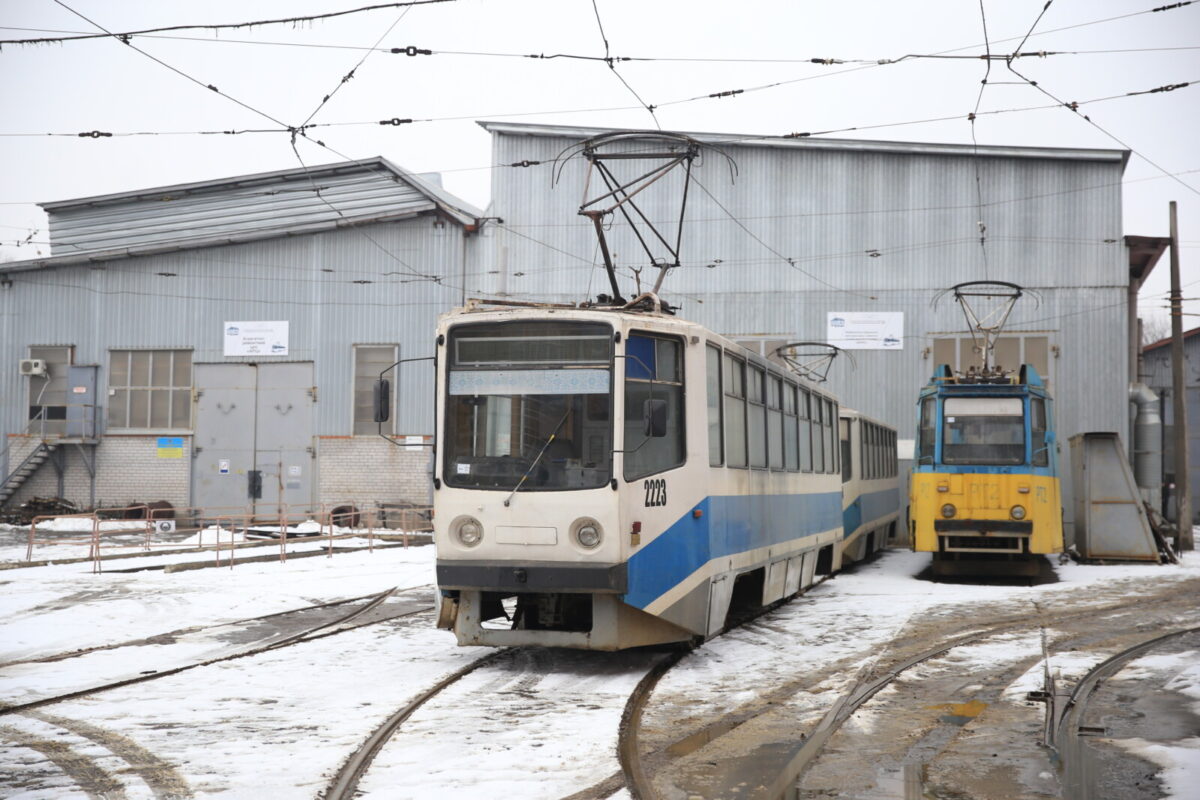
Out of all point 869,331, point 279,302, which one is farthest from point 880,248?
point 279,302

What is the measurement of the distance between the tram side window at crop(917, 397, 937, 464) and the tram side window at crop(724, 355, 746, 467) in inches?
342

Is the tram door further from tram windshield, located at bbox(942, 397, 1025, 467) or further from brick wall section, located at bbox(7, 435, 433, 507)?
tram windshield, located at bbox(942, 397, 1025, 467)

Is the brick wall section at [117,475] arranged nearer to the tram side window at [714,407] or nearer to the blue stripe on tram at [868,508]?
the blue stripe on tram at [868,508]

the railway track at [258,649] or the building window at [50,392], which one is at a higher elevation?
the building window at [50,392]

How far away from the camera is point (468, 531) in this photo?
987 cm

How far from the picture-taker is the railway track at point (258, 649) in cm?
871

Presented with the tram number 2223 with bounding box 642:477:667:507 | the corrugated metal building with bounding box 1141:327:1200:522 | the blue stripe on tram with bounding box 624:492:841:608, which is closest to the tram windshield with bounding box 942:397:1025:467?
the blue stripe on tram with bounding box 624:492:841:608

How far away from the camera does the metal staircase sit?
35312 mm

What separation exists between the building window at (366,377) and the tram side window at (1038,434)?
63.7 feet

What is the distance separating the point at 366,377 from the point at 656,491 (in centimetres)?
2573

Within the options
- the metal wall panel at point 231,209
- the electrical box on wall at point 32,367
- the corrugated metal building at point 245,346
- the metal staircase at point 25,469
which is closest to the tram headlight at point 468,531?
the corrugated metal building at point 245,346

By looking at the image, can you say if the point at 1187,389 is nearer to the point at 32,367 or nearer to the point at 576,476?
the point at 32,367


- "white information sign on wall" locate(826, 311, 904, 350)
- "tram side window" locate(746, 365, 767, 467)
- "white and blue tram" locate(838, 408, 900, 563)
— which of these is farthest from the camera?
"white information sign on wall" locate(826, 311, 904, 350)

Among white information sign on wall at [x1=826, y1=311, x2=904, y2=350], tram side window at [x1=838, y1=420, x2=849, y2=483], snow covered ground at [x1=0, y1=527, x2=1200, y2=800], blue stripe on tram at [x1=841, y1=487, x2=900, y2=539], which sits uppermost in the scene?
white information sign on wall at [x1=826, y1=311, x2=904, y2=350]
